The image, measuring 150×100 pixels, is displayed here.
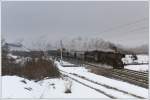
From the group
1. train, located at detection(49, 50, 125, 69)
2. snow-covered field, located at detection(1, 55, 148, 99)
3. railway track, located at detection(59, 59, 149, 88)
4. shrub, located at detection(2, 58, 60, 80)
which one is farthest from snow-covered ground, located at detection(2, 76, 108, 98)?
train, located at detection(49, 50, 125, 69)

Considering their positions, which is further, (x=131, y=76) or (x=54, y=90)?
(x=131, y=76)

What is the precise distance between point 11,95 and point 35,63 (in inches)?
444

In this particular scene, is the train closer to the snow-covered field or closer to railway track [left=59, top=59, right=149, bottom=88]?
railway track [left=59, top=59, right=149, bottom=88]

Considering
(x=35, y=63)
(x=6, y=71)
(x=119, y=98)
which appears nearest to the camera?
(x=119, y=98)

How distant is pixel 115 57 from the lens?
3653cm

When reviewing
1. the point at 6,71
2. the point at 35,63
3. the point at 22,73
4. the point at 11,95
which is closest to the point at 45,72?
the point at 35,63

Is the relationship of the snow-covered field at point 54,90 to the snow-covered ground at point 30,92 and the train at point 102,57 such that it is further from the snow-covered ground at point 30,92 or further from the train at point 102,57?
the train at point 102,57

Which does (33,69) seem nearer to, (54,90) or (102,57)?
(54,90)

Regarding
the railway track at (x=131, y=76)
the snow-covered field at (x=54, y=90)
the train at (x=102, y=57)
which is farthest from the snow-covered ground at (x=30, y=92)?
the train at (x=102, y=57)

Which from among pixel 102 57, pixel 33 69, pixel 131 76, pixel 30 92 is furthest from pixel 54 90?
pixel 102 57

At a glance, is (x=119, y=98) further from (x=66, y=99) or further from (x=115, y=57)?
(x=115, y=57)

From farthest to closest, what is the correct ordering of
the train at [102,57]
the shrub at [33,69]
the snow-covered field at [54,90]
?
the train at [102,57] → the shrub at [33,69] → the snow-covered field at [54,90]

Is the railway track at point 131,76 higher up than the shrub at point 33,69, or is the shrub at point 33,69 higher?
the shrub at point 33,69

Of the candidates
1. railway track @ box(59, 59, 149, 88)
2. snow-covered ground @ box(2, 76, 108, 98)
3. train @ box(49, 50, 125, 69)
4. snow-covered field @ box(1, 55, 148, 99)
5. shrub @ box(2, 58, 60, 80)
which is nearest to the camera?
snow-covered ground @ box(2, 76, 108, 98)
